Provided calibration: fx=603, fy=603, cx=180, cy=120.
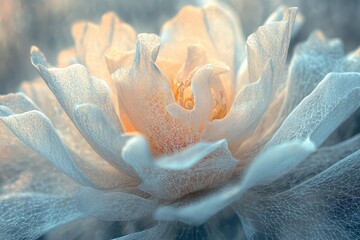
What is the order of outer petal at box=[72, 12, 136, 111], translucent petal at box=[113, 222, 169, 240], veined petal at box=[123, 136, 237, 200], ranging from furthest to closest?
outer petal at box=[72, 12, 136, 111] → translucent petal at box=[113, 222, 169, 240] → veined petal at box=[123, 136, 237, 200]

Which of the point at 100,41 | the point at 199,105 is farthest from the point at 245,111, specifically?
the point at 100,41

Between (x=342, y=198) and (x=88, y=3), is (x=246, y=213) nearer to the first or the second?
(x=342, y=198)

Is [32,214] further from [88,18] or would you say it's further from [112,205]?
[88,18]

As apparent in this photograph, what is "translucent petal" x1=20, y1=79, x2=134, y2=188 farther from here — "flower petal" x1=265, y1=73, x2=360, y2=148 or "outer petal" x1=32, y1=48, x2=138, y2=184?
"flower petal" x1=265, y1=73, x2=360, y2=148

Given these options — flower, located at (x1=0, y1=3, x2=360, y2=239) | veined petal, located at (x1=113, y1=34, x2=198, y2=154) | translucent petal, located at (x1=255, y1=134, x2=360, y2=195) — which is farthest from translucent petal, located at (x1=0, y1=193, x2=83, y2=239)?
translucent petal, located at (x1=255, y1=134, x2=360, y2=195)

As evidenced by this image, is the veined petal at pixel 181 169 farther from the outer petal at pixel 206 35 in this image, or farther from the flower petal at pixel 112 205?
the outer petal at pixel 206 35

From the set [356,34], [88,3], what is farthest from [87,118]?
[356,34]
